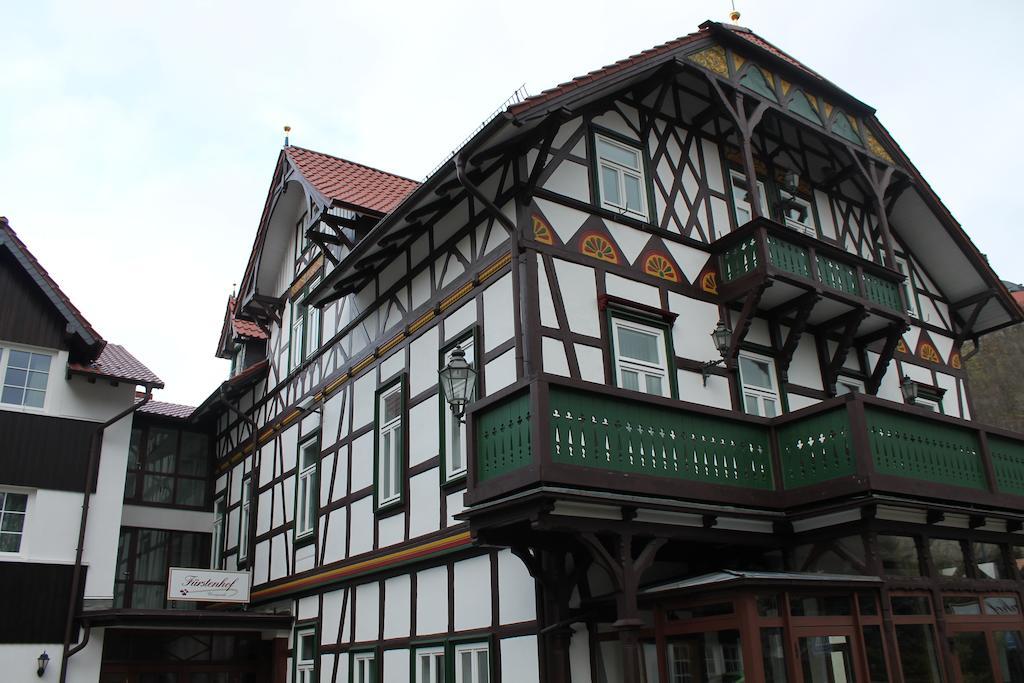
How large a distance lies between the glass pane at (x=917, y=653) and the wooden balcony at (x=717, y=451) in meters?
1.49

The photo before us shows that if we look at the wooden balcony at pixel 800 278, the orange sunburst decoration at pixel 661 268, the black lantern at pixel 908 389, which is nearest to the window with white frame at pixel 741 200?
the wooden balcony at pixel 800 278

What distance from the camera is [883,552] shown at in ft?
34.4

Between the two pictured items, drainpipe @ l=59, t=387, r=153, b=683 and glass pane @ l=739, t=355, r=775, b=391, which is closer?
glass pane @ l=739, t=355, r=775, b=391

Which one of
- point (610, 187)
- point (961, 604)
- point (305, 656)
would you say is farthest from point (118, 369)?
point (961, 604)

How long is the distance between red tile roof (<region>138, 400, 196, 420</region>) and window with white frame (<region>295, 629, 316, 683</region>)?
28.3 ft

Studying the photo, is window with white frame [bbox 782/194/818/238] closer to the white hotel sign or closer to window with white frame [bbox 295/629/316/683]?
window with white frame [bbox 295/629/316/683]

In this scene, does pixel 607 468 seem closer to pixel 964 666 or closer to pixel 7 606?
pixel 964 666

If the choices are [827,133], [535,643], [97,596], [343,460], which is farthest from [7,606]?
[827,133]

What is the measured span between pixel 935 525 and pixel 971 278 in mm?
8231

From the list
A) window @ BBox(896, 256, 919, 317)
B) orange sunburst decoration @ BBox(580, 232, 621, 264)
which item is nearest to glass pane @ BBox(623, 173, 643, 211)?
orange sunburst decoration @ BBox(580, 232, 621, 264)

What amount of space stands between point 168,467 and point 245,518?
366 centimetres

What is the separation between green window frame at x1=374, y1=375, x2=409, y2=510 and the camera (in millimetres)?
13969

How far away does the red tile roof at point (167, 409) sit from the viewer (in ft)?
75.6

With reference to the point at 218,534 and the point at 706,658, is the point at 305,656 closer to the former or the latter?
the point at 218,534
